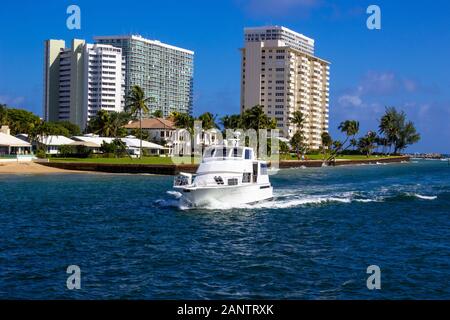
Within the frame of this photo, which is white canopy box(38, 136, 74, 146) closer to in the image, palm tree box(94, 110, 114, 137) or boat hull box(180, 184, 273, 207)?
palm tree box(94, 110, 114, 137)

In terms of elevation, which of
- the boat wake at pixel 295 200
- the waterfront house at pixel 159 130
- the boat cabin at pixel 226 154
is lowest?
the boat wake at pixel 295 200

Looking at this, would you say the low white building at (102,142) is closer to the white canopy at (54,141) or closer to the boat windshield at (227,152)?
the white canopy at (54,141)

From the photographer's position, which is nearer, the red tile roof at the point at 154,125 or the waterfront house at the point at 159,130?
the waterfront house at the point at 159,130

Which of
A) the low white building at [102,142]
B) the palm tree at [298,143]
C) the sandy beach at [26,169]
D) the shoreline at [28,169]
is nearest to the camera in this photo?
the shoreline at [28,169]

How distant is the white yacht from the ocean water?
2.81ft

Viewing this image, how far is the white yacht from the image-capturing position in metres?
42.2

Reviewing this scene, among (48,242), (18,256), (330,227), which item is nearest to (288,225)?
(330,227)

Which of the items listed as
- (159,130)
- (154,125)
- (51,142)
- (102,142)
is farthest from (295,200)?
(154,125)

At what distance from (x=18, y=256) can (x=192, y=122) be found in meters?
110

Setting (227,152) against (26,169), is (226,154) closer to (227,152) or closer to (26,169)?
(227,152)

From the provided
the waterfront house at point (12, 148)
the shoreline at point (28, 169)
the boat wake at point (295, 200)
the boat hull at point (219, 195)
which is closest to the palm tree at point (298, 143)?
the waterfront house at point (12, 148)

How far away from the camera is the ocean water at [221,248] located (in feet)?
67.6

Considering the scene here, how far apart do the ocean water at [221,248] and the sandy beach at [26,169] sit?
38.8 metres

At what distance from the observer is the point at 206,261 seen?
25.1 m
